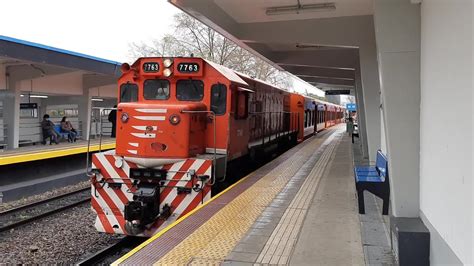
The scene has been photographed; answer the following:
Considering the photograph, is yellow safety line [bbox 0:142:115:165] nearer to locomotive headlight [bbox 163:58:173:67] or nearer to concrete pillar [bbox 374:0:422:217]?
locomotive headlight [bbox 163:58:173:67]

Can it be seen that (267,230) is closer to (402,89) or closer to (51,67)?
(402,89)

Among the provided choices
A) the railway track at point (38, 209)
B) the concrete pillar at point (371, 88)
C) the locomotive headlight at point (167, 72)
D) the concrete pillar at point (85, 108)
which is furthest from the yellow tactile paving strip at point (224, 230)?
the concrete pillar at point (85, 108)

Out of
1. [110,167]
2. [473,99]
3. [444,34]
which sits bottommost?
[110,167]

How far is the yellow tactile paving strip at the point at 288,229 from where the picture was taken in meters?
4.52

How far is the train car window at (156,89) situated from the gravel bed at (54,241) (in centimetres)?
281

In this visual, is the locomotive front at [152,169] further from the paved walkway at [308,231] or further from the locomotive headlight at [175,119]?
the paved walkway at [308,231]

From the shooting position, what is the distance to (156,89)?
847 centimetres

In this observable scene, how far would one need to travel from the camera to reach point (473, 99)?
2.65 metres

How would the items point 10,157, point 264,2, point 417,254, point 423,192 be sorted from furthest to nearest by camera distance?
point 10,157 < point 264,2 < point 423,192 < point 417,254

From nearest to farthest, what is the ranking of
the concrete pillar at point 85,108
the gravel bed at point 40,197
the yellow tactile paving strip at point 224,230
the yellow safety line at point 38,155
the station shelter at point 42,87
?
the yellow tactile paving strip at point 224,230
the gravel bed at point 40,197
the yellow safety line at point 38,155
the station shelter at point 42,87
the concrete pillar at point 85,108

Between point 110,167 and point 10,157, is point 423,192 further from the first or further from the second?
point 10,157

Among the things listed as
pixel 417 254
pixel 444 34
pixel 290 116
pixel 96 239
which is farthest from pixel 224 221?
pixel 290 116

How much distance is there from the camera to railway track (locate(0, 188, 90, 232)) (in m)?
8.74

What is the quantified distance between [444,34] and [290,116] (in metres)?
14.9
